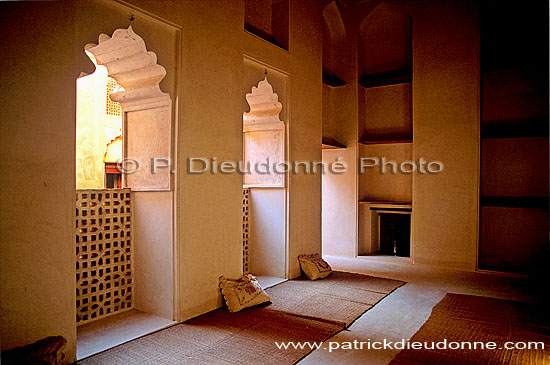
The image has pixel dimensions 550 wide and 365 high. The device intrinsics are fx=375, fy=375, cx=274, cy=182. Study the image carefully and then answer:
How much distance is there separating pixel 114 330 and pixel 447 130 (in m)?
5.56

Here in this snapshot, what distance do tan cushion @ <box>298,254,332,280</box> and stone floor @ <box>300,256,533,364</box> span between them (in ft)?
2.33

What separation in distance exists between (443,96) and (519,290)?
3143 mm

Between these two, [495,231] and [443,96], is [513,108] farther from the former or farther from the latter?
[495,231]

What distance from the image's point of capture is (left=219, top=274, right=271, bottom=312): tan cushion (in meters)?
3.98

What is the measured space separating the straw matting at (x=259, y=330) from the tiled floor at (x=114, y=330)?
106 millimetres

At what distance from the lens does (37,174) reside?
8.43 feet

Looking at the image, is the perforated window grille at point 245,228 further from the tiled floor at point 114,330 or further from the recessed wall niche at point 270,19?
the recessed wall niche at point 270,19

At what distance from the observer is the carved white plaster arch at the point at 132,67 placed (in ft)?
11.1

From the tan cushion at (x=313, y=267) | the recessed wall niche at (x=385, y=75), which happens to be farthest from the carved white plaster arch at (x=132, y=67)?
the recessed wall niche at (x=385, y=75)

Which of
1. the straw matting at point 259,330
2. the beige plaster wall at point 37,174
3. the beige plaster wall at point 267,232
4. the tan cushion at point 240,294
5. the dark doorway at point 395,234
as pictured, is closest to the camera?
the beige plaster wall at point 37,174

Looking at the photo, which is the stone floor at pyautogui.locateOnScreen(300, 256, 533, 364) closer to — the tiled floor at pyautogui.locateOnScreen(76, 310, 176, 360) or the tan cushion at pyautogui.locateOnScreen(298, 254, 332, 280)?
the tan cushion at pyautogui.locateOnScreen(298, 254, 332, 280)

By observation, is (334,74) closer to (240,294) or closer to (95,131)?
(240,294)

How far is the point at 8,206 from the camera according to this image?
243 cm

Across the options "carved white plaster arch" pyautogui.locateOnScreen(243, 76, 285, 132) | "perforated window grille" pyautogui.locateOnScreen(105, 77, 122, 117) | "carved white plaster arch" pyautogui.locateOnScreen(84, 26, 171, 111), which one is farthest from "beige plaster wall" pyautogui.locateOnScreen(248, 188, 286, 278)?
"perforated window grille" pyautogui.locateOnScreen(105, 77, 122, 117)
